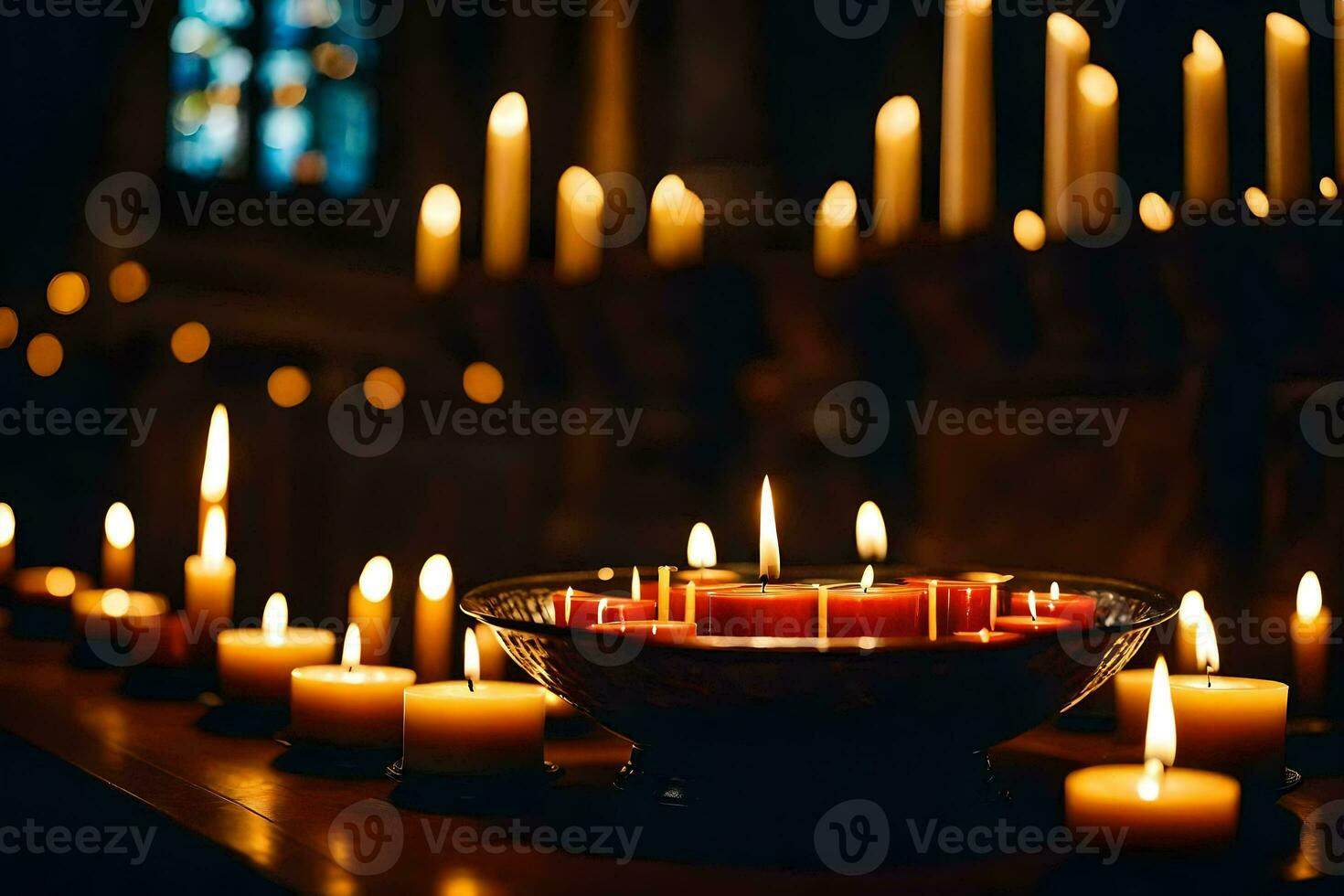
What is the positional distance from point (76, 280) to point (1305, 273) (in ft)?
6.94

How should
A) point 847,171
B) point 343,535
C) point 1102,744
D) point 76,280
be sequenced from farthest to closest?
1. point 76,280
2. point 343,535
3. point 847,171
4. point 1102,744

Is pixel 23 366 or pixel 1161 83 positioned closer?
pixel 1161 83

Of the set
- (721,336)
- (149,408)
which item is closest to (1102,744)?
(721,336)

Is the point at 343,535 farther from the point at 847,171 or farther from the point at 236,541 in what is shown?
the point at 847,171

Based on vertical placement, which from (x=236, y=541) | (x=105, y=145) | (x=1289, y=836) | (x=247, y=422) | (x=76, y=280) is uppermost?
(x=105, y=145)

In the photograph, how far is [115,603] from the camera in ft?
4.44

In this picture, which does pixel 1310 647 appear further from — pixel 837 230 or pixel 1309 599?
pixel 837 230

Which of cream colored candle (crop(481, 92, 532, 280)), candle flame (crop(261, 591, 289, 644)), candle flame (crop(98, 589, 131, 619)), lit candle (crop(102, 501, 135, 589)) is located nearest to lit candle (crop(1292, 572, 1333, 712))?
cream colored candle (crop(481, 92, 532, 280))

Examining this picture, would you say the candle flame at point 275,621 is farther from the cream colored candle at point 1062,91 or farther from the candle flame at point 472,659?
the cream colored candle at point 1062,91

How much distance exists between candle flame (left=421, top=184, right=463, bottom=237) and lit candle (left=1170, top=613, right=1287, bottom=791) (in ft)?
2.34

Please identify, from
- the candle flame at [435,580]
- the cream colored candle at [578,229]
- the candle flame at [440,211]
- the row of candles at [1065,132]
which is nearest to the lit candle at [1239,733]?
the row of candles at [1065,132]

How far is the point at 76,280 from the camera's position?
2.48m

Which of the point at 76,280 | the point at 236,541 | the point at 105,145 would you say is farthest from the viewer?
the point at 105,145

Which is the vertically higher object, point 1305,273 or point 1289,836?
point 1305,273
